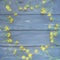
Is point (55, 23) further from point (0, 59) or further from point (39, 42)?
point (0, 59)

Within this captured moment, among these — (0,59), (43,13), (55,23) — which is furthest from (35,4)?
(0,59)

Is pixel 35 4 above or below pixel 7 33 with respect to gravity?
above

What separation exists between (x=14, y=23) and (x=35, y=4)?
0.29 metres

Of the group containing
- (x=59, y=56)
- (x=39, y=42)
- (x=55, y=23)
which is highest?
(x=55, y=23)

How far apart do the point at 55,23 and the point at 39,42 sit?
0.25 metres

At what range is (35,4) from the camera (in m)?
2.56

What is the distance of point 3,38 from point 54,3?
0.64 m

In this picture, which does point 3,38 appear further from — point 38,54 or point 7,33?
point 38,54

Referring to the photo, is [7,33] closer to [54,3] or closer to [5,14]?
[5,14]

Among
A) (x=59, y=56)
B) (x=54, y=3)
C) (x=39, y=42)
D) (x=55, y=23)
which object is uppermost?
(x=54, y=3)

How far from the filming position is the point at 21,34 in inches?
102

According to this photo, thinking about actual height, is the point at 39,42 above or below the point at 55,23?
below

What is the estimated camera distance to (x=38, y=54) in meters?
2.60

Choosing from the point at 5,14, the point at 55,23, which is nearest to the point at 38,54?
the point at 55,23
